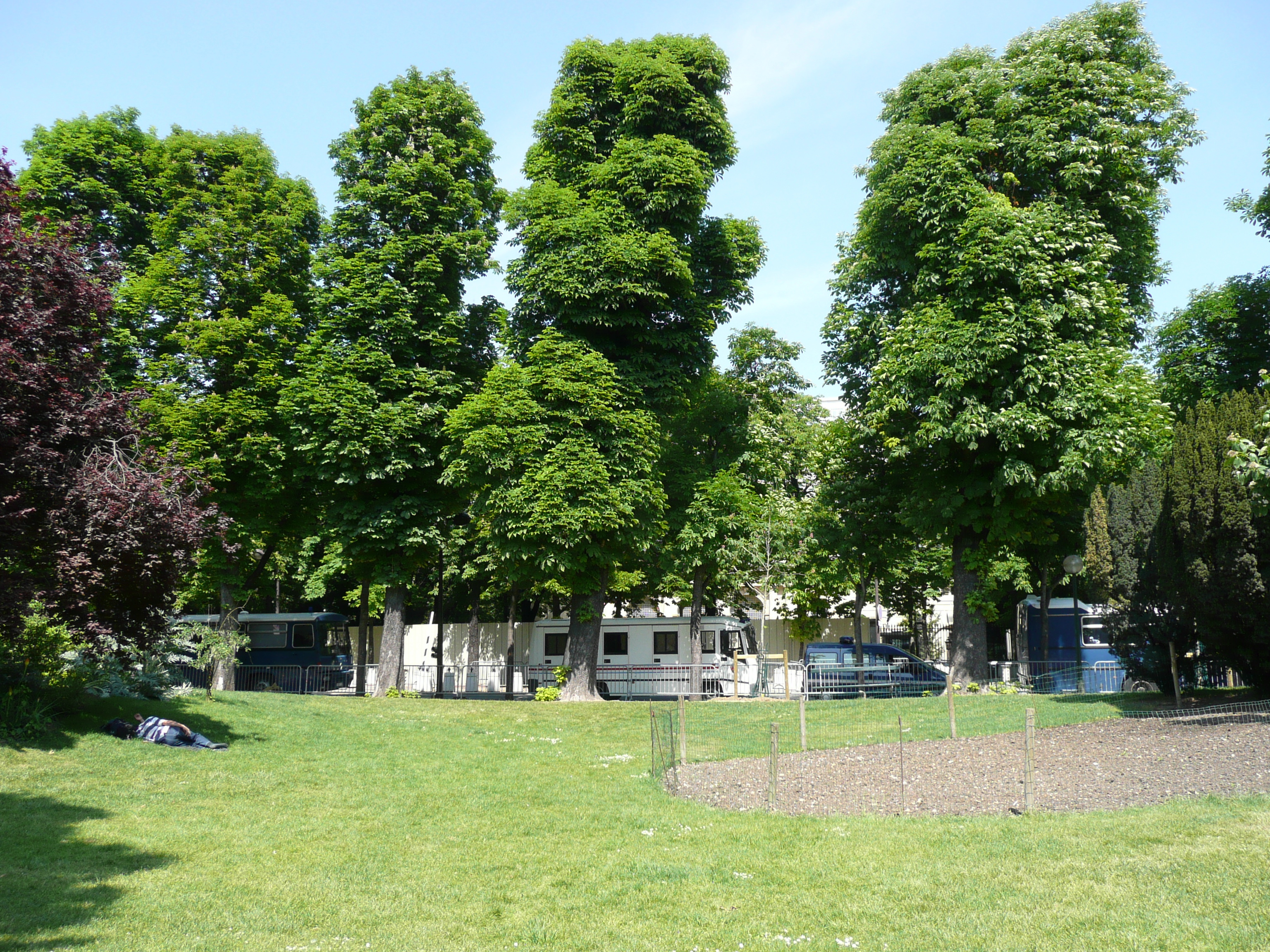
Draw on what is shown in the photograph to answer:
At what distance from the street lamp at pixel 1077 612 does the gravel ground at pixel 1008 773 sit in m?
8.75

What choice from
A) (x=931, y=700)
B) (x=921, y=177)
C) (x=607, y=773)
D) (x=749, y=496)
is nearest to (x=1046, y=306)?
(x=921, y=177)

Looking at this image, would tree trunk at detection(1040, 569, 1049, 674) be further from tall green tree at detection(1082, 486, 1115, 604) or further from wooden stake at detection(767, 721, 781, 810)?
wooden stake at detection(767, 721, 781, 810)

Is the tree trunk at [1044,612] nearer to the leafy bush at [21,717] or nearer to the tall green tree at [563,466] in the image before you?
the tall green tree at [563,466]

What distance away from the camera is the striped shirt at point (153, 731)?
44.9ft

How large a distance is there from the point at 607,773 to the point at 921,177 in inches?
667

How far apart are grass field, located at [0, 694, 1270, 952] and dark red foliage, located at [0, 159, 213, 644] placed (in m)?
2.25

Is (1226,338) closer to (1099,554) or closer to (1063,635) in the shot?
(1063,635)

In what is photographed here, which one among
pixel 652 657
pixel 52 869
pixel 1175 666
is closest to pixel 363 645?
pixel 652 657

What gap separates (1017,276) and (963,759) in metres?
12.7

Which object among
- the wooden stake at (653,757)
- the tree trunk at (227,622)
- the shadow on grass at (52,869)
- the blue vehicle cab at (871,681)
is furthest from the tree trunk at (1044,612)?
the shadow on grass at (52,869)

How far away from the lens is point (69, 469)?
39.5 feet

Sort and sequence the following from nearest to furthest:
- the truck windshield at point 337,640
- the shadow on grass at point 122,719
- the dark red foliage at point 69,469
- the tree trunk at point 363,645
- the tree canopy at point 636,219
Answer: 1. the dark red foliage at point 69,469
2. the shadow on grass at point 122,719
3. the tree canopy at point 636,219
4. the tree trunk at point 363,645
5. the truck windshield at point 337,640

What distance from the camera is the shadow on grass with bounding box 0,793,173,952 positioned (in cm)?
628

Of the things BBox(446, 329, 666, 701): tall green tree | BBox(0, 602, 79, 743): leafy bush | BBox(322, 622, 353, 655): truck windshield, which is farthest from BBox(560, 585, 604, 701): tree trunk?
BBox(322, 622, 353, 655): truck windshield
